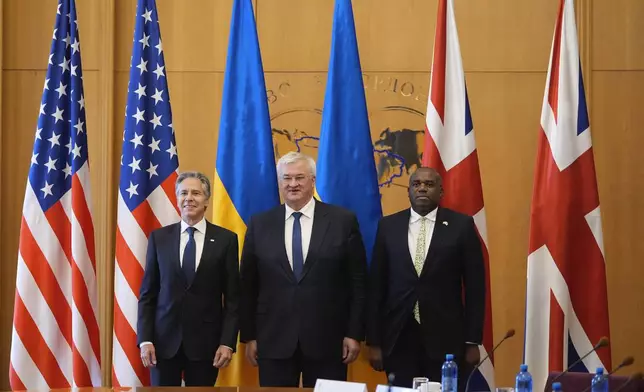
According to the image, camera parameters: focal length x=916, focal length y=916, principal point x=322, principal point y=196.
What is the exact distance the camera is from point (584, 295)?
4.30m

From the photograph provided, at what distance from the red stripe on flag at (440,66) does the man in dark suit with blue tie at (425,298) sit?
71 centimetres

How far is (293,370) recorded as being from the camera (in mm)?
3844

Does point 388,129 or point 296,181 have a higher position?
point 388,129

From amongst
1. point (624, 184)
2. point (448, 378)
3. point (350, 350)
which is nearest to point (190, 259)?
point (350, 350)

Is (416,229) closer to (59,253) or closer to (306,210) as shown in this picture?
(306,210)

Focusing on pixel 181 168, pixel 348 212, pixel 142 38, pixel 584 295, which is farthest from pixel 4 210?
pixel 584 295

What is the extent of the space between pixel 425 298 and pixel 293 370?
2.07ft

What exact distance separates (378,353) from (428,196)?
695 mm

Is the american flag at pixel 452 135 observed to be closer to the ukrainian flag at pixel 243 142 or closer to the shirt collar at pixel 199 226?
the ukrainian flag at pixel 243 142

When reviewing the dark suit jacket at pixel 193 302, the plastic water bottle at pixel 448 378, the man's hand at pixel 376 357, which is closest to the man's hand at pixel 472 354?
the man's hand at pixel 376 357

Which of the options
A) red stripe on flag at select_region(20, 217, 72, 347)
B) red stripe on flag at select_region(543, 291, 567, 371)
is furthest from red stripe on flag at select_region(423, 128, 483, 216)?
red stripe on flag at select_region(20, 217, 72, 347)

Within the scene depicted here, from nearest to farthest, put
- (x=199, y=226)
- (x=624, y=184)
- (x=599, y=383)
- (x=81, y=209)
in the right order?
(x=599, y=383) → (x=199, y=226) → (x=81, y=209) → (x=624, y=184)

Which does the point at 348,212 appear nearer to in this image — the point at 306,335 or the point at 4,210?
the point at 306,335

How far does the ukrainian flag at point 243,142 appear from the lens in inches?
176
